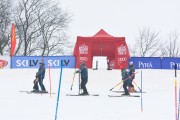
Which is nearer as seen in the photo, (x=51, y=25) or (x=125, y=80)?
(x=125, y=80)

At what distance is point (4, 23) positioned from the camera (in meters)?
60.1

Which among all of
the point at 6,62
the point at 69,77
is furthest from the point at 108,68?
the point at 6,62

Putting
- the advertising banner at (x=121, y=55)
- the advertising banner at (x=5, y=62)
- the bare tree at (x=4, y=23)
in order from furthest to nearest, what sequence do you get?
the bare tree at (x=4, y=23) → the advertising banner at (x=121, y=55) → the advertising banner at (x=5, y=62)

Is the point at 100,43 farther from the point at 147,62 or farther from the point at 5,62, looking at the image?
the point at 5,62

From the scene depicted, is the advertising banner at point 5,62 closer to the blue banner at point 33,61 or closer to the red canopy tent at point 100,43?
the blue banner at point 33,61

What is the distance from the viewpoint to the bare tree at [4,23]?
2347 inches

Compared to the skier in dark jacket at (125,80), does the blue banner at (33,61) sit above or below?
above

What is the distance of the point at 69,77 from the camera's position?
30500 mm

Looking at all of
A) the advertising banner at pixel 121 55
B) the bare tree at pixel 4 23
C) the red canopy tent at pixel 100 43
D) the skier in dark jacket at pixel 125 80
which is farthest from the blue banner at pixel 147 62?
the bare tree at pixel 4 23

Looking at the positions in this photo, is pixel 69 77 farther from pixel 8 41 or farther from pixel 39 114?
pixel 8 41

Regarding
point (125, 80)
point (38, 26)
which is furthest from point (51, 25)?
point (125, 80)

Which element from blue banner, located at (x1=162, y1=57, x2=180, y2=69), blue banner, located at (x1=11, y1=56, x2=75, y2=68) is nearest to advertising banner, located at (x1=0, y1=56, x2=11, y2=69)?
blue banner, located at (x1=11, y1=56, x2=75, y2=68)

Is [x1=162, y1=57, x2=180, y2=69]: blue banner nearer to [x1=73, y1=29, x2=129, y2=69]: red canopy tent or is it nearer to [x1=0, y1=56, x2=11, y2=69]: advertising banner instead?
[x1=73, y1=29, x2=129, y2=69]: red canopy tent

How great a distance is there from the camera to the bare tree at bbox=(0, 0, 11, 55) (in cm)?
5962
